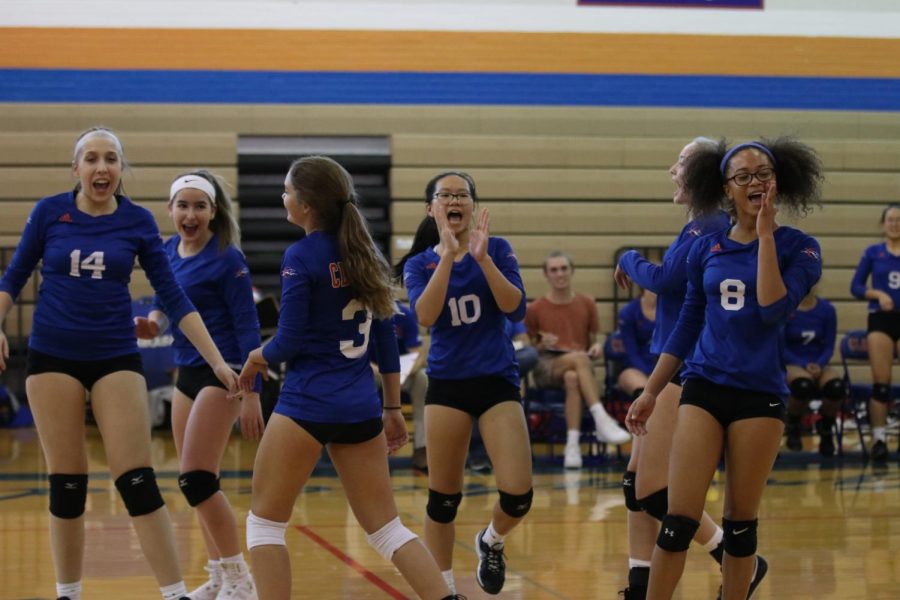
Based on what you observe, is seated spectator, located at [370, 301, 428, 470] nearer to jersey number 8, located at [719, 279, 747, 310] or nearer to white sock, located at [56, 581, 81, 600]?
white sock, located at [56, 581, 81, 600]

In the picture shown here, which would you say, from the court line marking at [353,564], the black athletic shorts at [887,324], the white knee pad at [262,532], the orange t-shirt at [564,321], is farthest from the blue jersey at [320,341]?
the black athletic shorts at [887,324]

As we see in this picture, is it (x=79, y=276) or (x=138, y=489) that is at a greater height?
(x=79, y=276)

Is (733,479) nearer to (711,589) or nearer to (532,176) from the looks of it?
(711,589)

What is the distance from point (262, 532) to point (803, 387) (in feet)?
20.7

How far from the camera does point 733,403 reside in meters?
3.74

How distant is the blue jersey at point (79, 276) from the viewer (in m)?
4.13

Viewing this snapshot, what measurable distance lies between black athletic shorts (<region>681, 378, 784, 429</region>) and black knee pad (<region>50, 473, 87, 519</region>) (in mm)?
2101

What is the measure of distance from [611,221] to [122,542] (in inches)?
260

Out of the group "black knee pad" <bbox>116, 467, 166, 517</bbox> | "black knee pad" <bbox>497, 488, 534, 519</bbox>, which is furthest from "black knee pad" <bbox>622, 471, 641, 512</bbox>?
"black knee pad" <bbox>116, 467, 166, 517</bbox>

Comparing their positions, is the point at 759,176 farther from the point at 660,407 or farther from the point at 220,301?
the point at 220,301

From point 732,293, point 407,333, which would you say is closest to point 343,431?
point 732,293

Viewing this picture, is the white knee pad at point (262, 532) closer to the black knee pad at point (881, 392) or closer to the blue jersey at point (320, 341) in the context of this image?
the blue jersey at point (320, 341)

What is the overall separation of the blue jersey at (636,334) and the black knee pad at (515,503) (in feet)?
14.0

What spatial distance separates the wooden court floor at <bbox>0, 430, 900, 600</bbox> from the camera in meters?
5.05
